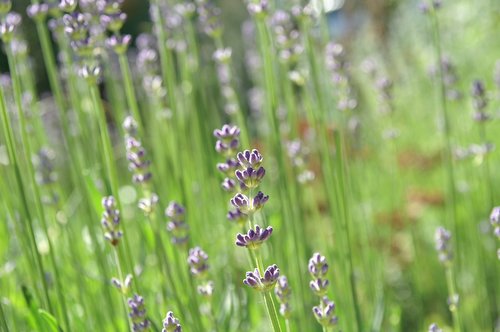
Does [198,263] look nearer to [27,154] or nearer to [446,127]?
[27,154]

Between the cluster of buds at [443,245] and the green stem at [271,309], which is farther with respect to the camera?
the cluster of buds at [443,245]

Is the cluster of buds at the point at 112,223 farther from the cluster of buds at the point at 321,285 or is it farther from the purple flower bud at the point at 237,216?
the cluster of buds at the point at 321,285

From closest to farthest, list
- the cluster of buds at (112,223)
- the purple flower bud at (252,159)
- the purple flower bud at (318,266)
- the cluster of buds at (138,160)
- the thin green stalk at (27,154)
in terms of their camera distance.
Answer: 1. the purple flower bud at (252,159)
2. the purple flower bud at (318,266)
3. the cluster of buds at (112,223)
4. the cluster of buds at (138,160)
5. the thin green stalk at (27,154)

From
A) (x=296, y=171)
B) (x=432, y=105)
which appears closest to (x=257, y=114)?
(x=432, y=105)

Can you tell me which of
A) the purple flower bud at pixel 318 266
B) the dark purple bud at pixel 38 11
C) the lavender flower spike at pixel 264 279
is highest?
the dark purple bud at pixel 38 11

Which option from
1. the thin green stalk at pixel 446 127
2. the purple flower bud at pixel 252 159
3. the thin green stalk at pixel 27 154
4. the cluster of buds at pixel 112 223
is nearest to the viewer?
the purple flower bud at pixel 252 159

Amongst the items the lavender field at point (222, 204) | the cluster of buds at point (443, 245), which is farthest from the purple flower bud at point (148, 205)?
the cluster of buds at point (443, 245)

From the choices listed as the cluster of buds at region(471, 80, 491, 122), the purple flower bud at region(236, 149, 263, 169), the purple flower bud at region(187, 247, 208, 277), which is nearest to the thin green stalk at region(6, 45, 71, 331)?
the purple flower bud at region(187, 247, 208, 277)
